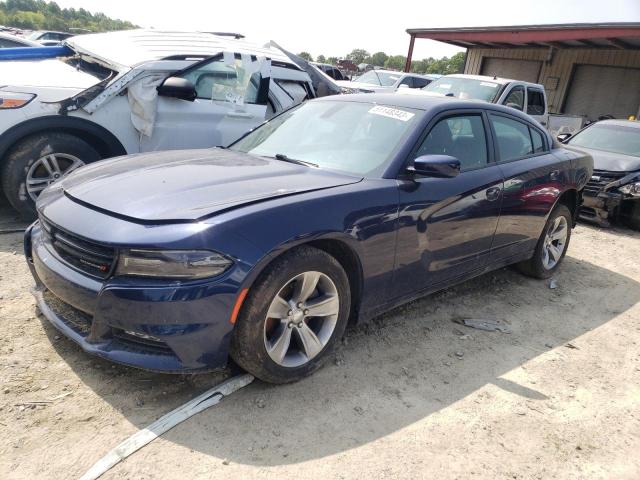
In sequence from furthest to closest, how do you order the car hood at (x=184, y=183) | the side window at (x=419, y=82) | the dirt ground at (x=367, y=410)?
the side window at (x=419, y=82) < the car hood at (x=184, y=183) < the dirt ground at (x=367, y=410)

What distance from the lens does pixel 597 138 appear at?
8477 millimetres

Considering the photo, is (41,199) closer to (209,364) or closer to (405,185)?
(209,364)

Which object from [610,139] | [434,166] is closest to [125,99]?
[434,166]

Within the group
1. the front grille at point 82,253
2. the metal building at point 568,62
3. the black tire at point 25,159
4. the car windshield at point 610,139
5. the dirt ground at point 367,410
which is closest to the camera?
the dirt ground at point 367,410

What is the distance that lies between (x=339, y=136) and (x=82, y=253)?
5.95 ft

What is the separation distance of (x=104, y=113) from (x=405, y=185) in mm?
3137

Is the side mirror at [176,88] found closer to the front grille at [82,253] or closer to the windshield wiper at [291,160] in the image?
the windshield wiper at [291,160]

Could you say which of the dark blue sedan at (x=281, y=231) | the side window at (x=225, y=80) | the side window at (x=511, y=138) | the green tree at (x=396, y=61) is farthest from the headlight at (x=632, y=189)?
the green tree at (x=396, y=61)

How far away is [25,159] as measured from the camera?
14.6 feet

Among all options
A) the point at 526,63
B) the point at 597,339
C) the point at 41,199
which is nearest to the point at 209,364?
the point at 41,199

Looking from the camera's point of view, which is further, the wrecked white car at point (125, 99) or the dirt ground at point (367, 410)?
→ the wrecked white car at point (125, 99)

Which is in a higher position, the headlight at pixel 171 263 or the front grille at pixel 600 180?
the headlight at pixel 171 263

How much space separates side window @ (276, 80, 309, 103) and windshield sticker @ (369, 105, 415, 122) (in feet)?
8.86

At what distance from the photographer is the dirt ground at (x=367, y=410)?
2.27m
